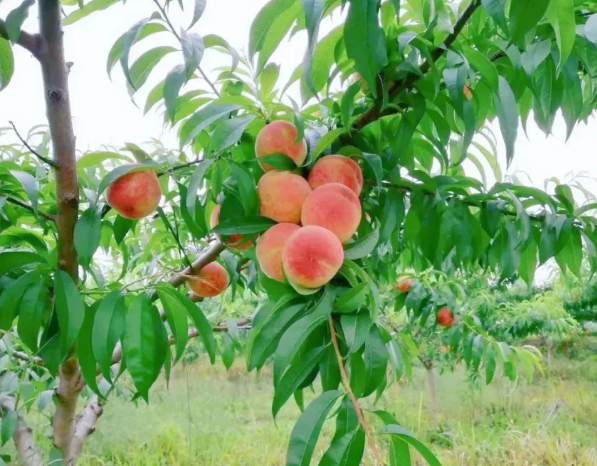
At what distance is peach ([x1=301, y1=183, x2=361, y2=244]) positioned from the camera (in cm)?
46

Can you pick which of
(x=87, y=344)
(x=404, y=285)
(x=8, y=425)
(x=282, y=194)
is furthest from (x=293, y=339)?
(x=404, y=285)

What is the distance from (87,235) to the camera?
49 centimetres

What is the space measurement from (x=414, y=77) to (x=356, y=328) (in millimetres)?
229

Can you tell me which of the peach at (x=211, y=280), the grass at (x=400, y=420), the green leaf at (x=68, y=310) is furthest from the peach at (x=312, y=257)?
the grass at (x=400, y=420)

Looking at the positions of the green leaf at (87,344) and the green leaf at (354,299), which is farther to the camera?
the green leaf at (87,344)

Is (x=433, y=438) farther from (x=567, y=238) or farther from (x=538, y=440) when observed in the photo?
(x=567, y=238)

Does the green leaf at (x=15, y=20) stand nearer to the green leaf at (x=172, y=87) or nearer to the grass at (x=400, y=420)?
the green leaf at (x=172, y=87)

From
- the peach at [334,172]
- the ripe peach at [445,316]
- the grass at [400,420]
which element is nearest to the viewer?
the peach at [334,172]

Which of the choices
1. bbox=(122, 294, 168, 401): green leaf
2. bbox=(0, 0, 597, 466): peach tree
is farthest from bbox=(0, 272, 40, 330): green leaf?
bbox=(122, 294, 168, 401): green leaf

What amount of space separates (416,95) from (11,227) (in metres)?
0.50

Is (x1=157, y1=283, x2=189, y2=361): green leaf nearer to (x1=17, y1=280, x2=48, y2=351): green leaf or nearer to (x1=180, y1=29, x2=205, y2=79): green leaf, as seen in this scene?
(x1=17, y1=280, x2=48, y2=351): green leaf

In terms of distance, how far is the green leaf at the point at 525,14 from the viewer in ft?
0.93

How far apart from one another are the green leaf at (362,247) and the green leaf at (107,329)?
0.73 feet

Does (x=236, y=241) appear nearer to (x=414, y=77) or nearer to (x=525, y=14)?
(x=414, y=77)
